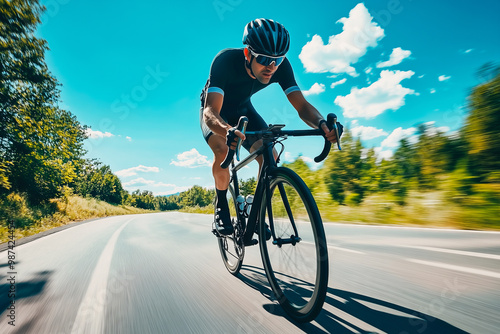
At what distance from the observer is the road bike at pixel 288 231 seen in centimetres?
166

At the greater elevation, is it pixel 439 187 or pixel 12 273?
pixel 439 187

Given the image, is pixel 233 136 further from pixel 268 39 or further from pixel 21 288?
pixel 21 288

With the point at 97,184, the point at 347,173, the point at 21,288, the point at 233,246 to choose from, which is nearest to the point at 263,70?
the point at 233,246

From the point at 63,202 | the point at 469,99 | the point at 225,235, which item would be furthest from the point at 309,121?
the point at 63,202

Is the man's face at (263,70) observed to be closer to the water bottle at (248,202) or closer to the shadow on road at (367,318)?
the water bottle at (248,202)

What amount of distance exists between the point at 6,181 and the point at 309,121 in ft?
62.3

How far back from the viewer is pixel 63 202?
830 inches

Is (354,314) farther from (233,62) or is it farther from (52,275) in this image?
(52,275)

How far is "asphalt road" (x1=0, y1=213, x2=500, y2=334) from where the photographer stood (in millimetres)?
1675

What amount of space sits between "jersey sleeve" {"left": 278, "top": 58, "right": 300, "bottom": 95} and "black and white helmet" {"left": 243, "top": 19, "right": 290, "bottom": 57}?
0.51 m

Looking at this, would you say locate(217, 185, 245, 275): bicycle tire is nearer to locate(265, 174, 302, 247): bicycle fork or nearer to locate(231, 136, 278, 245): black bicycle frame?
locate(231, 136, 278, 245): black bicycle frame

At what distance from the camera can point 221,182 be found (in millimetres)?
3303

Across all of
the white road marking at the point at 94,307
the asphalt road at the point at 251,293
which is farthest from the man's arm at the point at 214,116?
the white road marking at the point at 94,307

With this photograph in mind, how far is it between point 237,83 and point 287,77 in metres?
0.55
